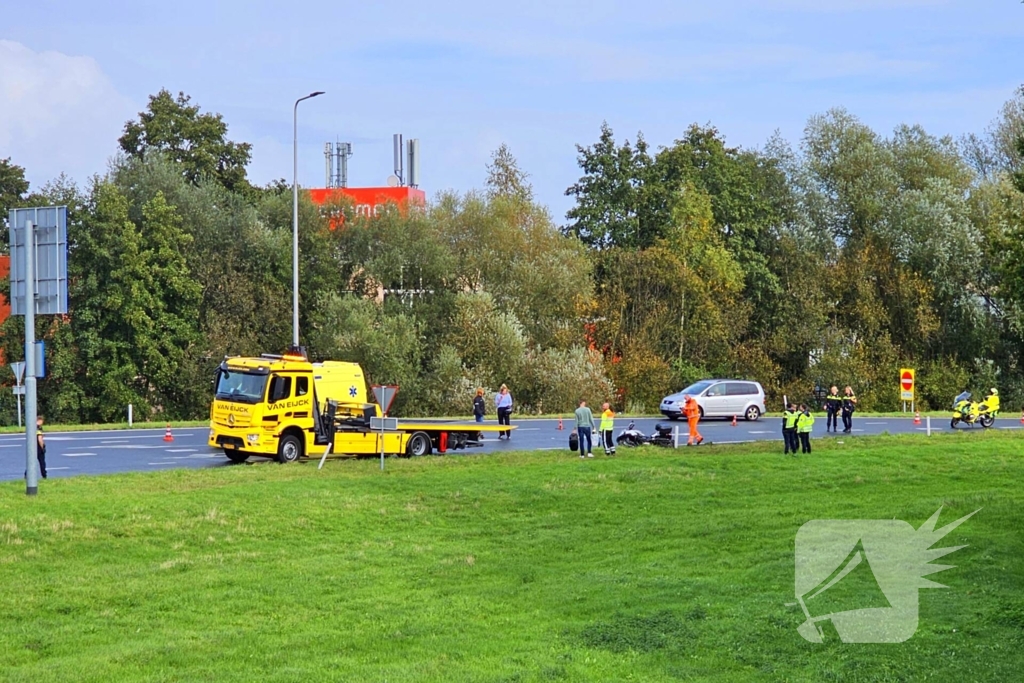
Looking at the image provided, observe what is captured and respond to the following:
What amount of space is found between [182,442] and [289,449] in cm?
837

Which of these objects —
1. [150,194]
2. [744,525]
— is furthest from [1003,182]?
[744,525]

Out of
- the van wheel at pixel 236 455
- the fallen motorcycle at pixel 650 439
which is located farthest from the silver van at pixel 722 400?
the van wheel at pixel 236 455

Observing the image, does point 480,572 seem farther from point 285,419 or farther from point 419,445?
point 419,445

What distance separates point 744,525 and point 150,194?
44.1 m

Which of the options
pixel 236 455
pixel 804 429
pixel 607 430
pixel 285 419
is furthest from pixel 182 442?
pixel 804 429

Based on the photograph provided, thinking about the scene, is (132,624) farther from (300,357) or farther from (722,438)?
(722,438)

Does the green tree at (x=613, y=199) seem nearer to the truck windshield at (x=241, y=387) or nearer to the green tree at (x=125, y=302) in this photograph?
the green tree at (x=125, y=302)

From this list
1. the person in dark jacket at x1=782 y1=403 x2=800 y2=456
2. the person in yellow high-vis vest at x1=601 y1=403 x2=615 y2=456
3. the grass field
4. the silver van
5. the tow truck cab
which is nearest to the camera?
the grass field

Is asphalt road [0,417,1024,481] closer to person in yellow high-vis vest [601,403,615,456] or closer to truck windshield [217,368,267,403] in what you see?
person in yellow high-vis vest [601,403,615,456]

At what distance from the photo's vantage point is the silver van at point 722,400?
161 feet

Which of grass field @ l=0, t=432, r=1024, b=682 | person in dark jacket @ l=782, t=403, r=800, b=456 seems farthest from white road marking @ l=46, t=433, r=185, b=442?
person in dark jacket @ l=782, t=403, r=800, b=456

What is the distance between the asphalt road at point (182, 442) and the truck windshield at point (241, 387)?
1.72 metres

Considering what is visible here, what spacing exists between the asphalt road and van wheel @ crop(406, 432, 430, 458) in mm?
→ 873

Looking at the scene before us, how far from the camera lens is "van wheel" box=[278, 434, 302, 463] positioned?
1238 inches
